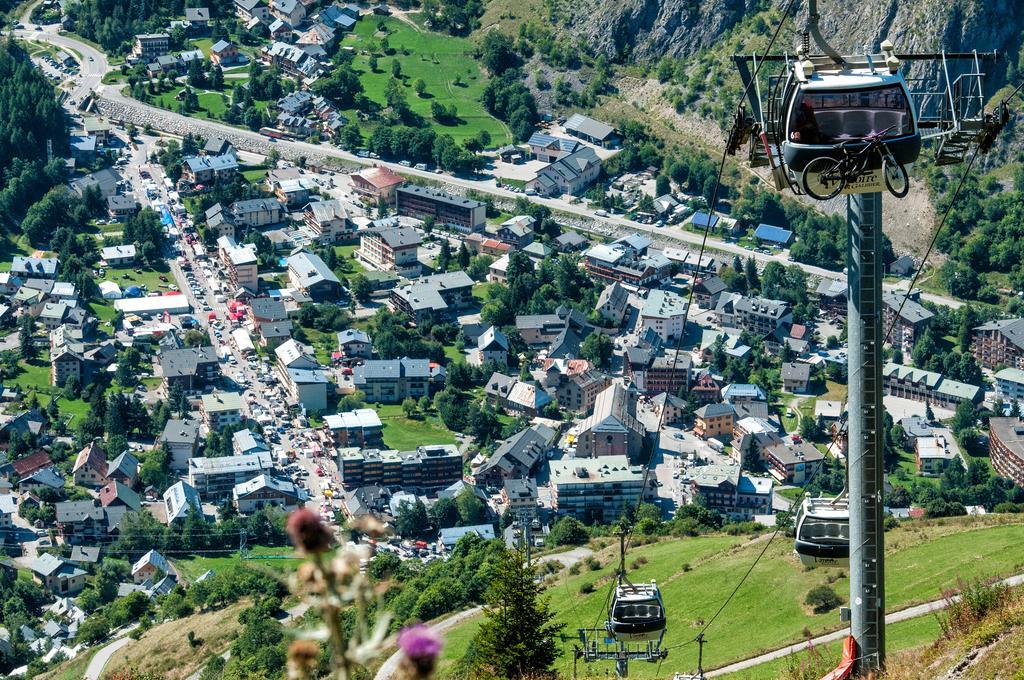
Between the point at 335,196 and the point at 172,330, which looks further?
the point at 335,196

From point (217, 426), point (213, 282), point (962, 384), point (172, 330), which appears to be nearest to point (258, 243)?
Result: point (213, 282)

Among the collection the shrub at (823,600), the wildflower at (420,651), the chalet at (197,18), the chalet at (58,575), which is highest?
the wildflower at (420,651)

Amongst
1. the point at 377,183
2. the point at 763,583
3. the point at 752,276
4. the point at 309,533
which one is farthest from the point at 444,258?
the point at 309,533

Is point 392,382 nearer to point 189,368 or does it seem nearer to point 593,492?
point 189,368

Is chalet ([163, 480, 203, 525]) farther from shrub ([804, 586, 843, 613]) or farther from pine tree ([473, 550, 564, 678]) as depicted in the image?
pine tree ([473, 550, 564, 678])

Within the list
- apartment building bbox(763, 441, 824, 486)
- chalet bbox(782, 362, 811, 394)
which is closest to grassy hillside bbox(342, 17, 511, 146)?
chalet bbox(782, 362, 811, 394)

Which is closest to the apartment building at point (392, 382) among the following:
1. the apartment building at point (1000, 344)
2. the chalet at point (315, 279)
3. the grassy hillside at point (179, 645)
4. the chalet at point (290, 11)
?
the chalet at point (315, 279)

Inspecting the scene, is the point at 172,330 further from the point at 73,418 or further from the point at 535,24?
the point at 535,24

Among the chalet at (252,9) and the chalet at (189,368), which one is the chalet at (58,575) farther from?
the chalet at (252,9)
